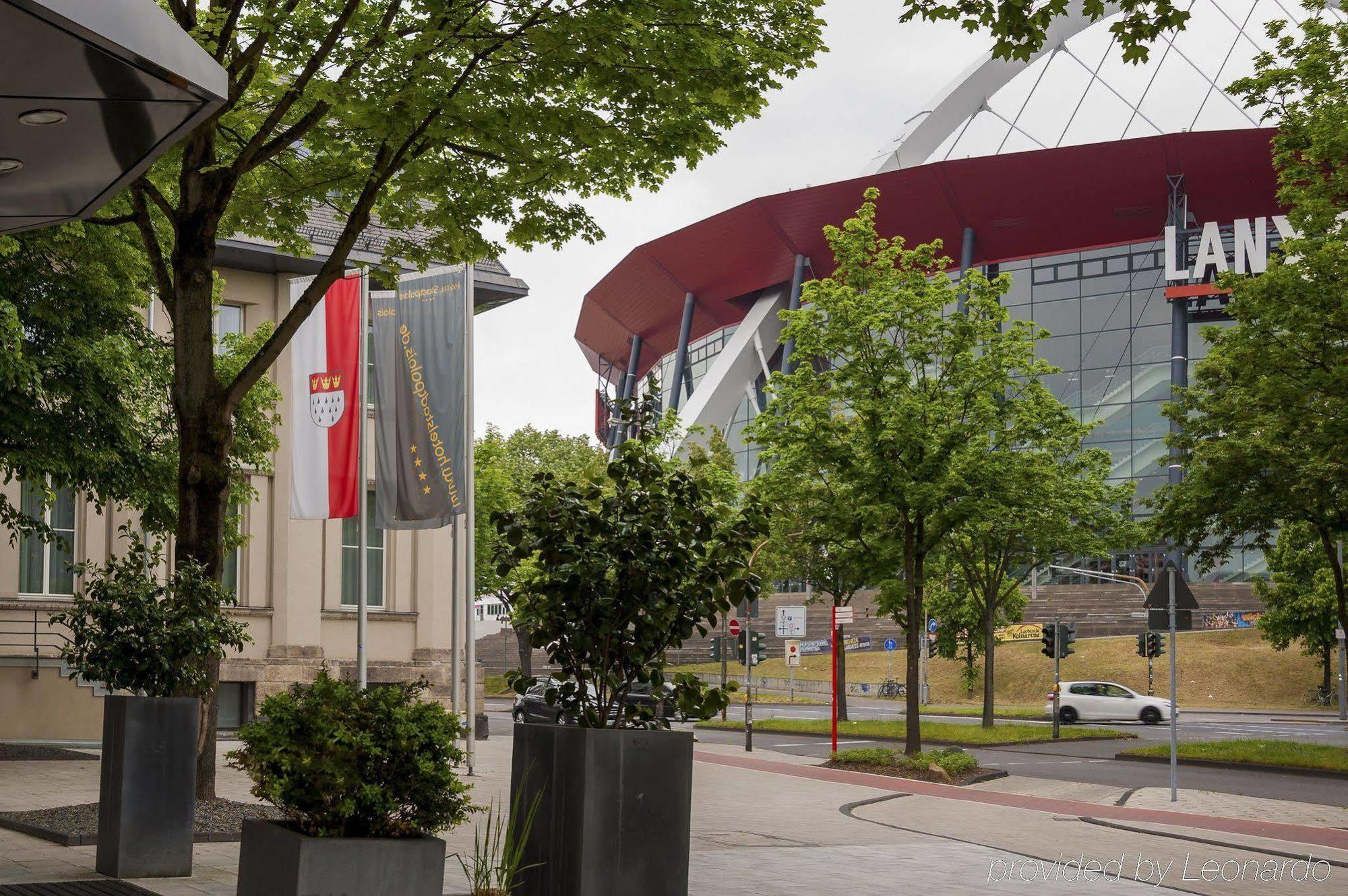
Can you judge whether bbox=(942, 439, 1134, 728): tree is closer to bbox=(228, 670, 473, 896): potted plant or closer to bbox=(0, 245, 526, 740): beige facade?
bbox=(0, 245, 526, 740): beige facade

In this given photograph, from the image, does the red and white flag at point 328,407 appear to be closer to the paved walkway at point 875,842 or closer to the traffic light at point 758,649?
the paved walkway at point 875,842

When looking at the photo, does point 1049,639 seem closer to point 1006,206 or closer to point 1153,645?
point 1153,645

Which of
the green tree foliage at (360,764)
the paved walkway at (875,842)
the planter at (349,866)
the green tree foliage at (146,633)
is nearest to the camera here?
the planter at (349,866)

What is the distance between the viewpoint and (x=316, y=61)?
1152cm

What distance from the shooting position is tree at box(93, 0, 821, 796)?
36.7ft

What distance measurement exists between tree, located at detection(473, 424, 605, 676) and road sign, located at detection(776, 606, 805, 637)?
813 cm

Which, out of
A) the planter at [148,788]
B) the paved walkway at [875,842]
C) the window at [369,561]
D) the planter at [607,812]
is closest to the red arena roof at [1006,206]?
the window at [369,561]

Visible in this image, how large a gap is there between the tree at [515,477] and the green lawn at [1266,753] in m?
13.3

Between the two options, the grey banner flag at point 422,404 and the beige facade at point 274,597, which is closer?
the grey banner flag at point 422,404

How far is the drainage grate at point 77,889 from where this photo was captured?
8.65m

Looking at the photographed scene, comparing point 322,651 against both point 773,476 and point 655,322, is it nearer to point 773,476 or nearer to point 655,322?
point 773,476

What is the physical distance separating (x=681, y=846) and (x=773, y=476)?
67.2 ft

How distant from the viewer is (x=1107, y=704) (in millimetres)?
44625

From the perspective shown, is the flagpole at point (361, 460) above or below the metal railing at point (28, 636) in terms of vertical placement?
above
